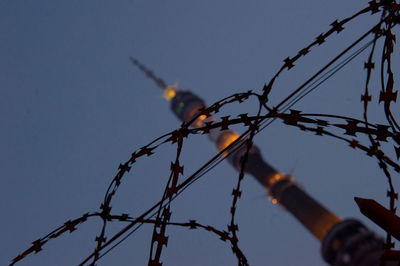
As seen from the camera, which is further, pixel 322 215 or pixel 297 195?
pixel 297 195

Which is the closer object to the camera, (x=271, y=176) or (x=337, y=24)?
(x=337, y=24)

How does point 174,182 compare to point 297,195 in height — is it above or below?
below

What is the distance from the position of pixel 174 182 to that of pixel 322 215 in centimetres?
3626

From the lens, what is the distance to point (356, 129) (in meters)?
4.17

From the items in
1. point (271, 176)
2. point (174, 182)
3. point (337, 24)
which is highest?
point (271, 176)

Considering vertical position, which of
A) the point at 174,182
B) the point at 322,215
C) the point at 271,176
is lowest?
the point at 174,182

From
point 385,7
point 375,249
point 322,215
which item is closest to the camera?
point 385,7

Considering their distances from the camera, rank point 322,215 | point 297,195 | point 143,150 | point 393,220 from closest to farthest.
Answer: point 393,220 → point 143,150 → point 322,215 → point 297,195

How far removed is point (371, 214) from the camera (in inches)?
135

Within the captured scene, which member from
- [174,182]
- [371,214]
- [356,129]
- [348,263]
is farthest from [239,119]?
[348,263]

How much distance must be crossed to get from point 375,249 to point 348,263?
2.91m

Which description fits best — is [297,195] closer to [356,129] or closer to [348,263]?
[348,263]

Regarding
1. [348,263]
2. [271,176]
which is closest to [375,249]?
[348,263]

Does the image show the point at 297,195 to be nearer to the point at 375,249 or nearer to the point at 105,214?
the point at 375,249
